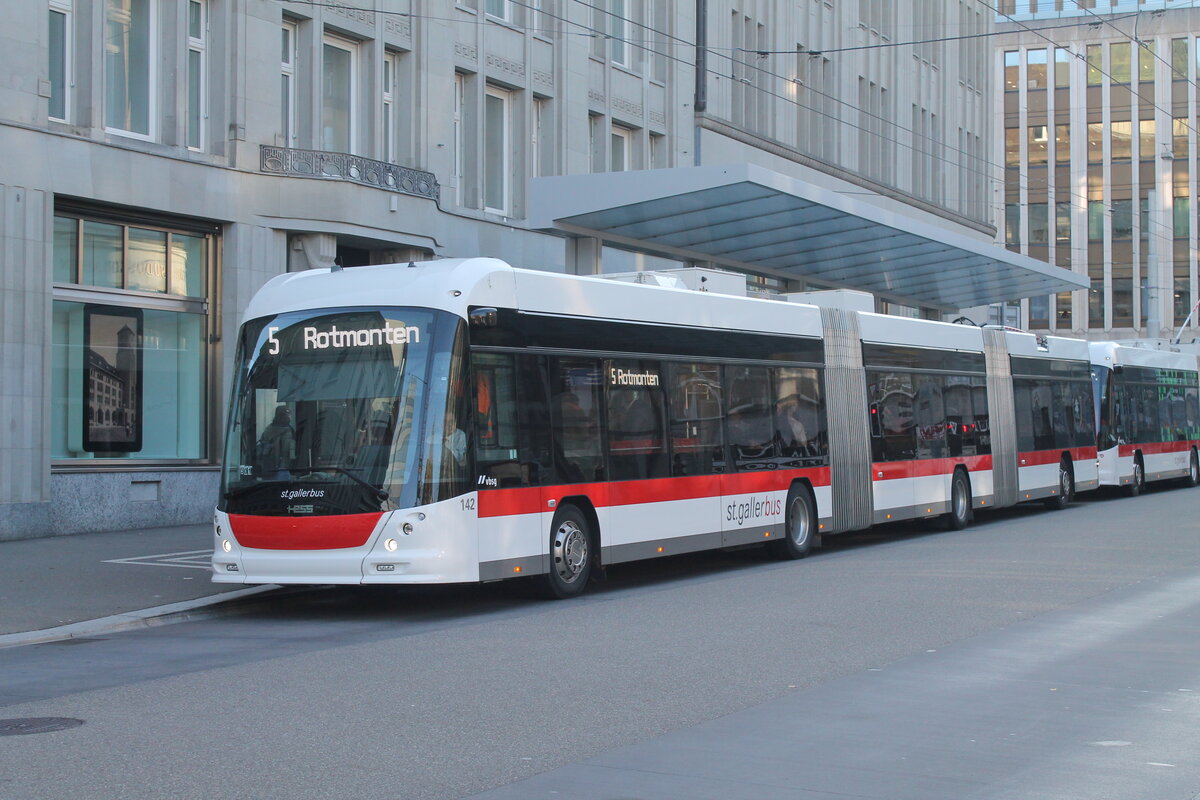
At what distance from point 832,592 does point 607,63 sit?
1967cm

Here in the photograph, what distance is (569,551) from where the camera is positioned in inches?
552

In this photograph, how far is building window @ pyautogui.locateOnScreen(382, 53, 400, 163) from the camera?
2541 centimetres

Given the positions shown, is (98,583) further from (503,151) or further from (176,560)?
(503,151)

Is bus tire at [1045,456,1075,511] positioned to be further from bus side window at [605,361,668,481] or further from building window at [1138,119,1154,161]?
building window at [1138,119,1154,161]

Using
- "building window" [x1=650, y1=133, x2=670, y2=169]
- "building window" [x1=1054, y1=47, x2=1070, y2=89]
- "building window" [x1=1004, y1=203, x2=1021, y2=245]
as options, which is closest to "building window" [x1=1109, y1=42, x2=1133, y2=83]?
"building window" [x1=1054, y1=47, x2=1070, y2=89]

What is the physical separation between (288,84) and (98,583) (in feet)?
37.5

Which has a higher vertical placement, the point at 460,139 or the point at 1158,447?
the point at 460,139

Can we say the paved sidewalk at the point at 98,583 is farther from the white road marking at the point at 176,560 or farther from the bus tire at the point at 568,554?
the bus tire at the point at 568,554

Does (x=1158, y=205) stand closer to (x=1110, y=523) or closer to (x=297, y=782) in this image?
(x=1110, y=523)

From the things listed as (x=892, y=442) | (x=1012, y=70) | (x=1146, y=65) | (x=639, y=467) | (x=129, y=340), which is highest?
(x=1012, y=70)

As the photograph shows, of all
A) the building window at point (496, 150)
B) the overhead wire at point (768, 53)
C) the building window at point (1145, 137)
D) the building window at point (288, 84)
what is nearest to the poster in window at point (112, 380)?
the building window at point (288, 84)

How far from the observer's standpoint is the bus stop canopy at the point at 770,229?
76.3 ft

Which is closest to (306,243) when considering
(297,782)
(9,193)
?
(9,193)

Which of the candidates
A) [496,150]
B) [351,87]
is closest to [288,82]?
[351,87]
